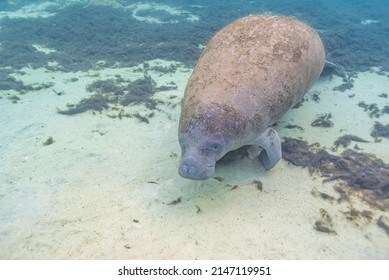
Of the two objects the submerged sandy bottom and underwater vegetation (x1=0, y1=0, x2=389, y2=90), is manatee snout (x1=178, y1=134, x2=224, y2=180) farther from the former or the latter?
underwater vegetation (x1=0, y1=0, x2=389, y2=90)

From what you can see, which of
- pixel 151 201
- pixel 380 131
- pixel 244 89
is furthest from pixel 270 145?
pixel 380 131

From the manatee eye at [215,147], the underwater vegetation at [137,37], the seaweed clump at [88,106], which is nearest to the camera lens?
the manatee eye at [215,147]

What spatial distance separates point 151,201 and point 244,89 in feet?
6.69

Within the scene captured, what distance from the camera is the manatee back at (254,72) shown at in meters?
4.39

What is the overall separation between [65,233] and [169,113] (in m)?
3.71

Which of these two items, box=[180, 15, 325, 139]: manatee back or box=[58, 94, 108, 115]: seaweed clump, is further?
Result: box=[58, 94, 108, 115]: seaweed clump

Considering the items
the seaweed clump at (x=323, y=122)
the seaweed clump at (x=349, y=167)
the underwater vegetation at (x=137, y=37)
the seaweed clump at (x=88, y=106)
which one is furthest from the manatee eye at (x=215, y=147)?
the underwater vegetation at (x=137, y=37)

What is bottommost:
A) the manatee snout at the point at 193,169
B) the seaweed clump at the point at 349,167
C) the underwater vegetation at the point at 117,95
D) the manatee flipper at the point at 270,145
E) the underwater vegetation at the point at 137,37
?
the underwater vegetation at the point at 137,37

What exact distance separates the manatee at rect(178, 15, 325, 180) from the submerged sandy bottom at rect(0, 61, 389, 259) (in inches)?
25.2

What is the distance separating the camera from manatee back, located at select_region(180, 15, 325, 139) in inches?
173

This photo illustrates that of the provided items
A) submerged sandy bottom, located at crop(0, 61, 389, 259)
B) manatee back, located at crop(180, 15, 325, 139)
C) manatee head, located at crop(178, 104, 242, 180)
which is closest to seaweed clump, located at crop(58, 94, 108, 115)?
submerged sandy bottom, located at crop(0, 61, 389, 259)

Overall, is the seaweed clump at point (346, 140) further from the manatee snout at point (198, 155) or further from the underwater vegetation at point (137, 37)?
the underwater vegetation at point (137, 37)

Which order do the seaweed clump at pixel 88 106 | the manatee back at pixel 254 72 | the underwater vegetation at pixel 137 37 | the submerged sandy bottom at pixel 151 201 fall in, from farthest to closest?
the underwater vegetation at pixel 137 37 → the seaweed clump at pixel 88 106 → the manatee back at pixel 254 72 → the submerged sandy bottom at pixel 151 201

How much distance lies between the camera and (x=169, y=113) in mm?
7113
